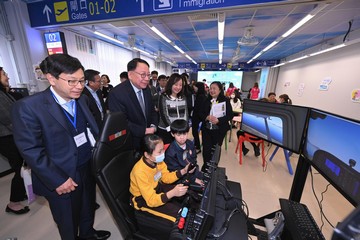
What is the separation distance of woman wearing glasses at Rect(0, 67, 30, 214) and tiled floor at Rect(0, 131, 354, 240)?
99 mm

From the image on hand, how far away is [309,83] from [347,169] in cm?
779

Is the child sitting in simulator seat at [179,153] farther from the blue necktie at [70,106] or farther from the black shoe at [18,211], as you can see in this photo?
the black shoe at [18,211]

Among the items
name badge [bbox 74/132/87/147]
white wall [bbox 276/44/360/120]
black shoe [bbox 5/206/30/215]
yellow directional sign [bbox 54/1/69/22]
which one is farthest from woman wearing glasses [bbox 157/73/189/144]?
white wall [bbox 276/44/360/120]

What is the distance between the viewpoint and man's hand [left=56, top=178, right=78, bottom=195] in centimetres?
106

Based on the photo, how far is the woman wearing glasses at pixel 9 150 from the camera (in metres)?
1.78

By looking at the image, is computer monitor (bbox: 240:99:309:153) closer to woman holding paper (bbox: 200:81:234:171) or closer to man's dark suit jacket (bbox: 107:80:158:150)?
woman holding paper (bbox: 200:81:234:171)

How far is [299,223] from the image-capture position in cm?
104

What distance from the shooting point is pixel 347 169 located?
869 millimetres

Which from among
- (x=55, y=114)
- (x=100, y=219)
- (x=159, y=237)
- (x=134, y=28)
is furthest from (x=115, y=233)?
(x=134, y=28)

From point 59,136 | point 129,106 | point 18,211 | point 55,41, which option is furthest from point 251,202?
point 55,41

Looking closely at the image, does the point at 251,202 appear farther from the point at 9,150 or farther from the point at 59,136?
the point at 9,150

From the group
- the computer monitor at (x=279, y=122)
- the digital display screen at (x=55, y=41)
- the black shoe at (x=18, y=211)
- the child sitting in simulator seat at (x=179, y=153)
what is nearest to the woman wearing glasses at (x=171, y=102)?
the child sitting in simulator seat at (x=179, y=153)

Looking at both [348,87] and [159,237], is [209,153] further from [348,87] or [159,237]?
[348,87]

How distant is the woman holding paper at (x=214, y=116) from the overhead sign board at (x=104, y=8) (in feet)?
3.92
